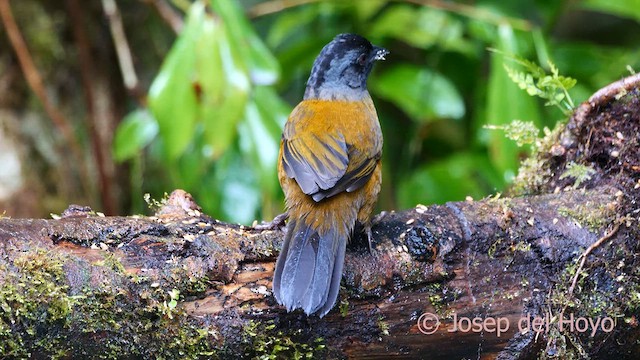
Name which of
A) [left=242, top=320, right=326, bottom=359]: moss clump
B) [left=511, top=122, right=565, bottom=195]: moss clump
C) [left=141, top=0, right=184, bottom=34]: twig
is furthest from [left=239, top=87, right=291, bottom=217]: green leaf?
[left=242, top=320, right=326, bottom=359]: moss clump

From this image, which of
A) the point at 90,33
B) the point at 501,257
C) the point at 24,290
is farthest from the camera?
the point at 90,33

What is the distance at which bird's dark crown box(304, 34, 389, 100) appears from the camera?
3.68 metres

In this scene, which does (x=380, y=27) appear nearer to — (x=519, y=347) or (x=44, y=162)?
(x=44, y=162)

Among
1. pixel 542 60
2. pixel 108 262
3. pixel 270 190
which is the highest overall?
pixel 542 60

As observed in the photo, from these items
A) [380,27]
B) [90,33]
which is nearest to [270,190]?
[380,27]

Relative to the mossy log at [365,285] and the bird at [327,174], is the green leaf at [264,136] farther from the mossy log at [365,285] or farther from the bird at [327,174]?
the mossy log at [365,285]

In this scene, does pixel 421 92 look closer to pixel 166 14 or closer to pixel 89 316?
pixel 166 14

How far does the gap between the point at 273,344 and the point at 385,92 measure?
3.16 meters

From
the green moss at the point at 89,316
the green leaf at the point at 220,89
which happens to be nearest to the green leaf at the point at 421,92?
A: the green leaf at the point at 220,89

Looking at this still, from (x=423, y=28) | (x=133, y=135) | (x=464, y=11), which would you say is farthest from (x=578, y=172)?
(x=133, y=135)

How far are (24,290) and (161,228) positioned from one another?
0.44m

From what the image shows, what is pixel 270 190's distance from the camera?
13.4 feet

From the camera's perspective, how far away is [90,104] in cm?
522

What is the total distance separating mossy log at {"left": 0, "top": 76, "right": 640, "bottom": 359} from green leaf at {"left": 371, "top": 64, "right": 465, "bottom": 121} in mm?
2317
